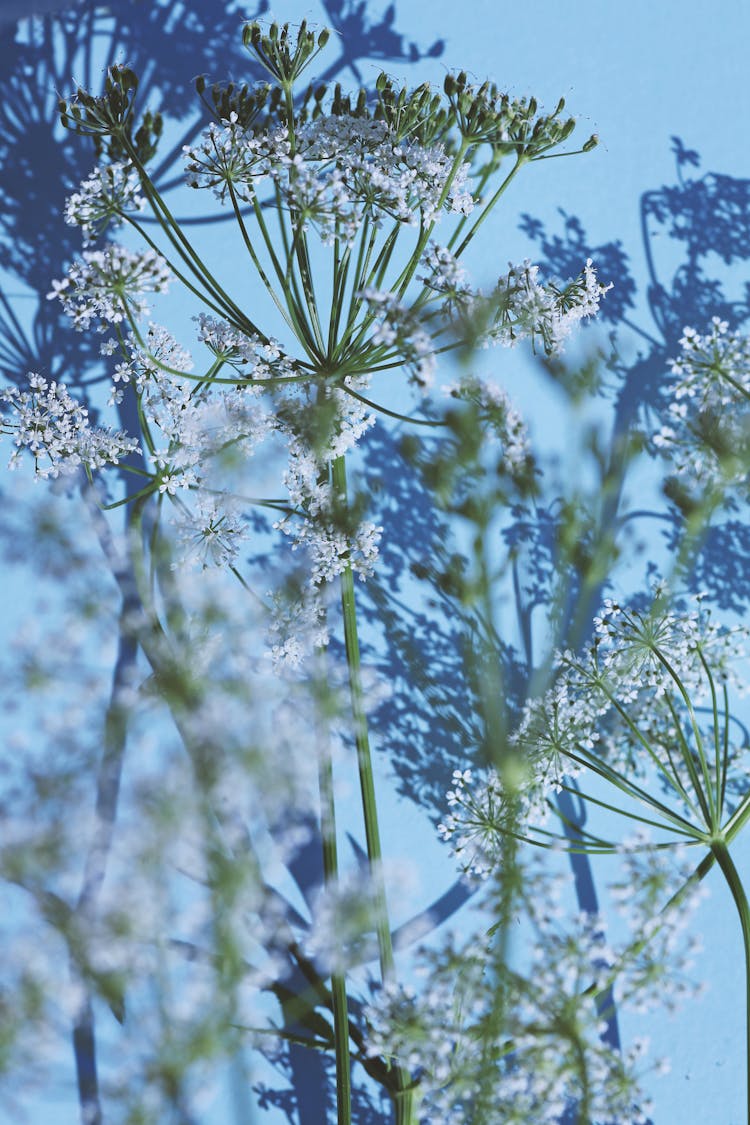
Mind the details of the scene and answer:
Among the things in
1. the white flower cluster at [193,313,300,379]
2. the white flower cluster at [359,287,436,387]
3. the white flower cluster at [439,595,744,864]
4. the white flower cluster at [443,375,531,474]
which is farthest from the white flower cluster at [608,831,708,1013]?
the white flower cluster at [193,313,300,379]

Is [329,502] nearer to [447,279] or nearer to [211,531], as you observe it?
[211,531]

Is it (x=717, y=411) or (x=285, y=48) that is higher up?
(x=285, y=48)

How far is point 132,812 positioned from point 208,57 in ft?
4.31

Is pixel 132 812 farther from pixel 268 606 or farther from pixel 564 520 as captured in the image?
pixel 564 520

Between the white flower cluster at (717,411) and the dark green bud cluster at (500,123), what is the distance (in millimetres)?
333

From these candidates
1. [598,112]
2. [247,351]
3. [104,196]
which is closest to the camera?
[104,196]

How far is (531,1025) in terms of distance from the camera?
1.20 meters

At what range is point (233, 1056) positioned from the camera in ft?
4.17

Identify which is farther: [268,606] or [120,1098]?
[268,606]

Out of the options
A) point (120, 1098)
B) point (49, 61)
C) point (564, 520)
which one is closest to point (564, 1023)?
point (120, 1098)

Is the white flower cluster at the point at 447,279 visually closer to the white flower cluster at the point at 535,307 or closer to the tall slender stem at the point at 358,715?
the white flower cluster at the point at 535,307

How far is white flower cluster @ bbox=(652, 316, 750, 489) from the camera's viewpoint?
1.42 meters

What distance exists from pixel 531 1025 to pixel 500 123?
3.53 ft

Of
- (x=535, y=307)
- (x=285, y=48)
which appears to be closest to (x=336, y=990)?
(x=535, y=307)
